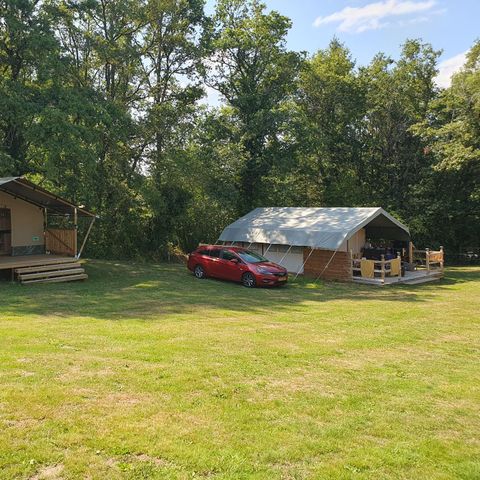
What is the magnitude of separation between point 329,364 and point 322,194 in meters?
28.6

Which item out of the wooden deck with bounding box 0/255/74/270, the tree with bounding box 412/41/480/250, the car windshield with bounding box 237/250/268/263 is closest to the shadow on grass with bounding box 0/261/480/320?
the wooden deck with bounding box 0/255/74/270

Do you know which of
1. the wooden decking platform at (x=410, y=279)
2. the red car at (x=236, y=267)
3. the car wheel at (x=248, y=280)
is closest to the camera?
the red car at (x=236, y=267)

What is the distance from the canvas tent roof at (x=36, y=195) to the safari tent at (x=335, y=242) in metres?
8.44

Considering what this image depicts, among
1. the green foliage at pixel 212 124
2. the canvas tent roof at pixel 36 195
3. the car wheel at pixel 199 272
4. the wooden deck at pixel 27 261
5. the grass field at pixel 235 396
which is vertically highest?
the green foliage at pixel 212 124

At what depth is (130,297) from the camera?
46.4 ft

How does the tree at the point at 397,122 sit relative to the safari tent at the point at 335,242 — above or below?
above

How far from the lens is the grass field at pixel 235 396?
12.9 feet

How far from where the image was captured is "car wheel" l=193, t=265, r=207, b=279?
65.9 feet

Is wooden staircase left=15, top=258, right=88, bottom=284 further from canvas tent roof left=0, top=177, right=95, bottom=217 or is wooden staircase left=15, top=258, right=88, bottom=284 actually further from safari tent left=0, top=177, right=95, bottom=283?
canvas tent roof left=0, top=177, right=95, bottom=217

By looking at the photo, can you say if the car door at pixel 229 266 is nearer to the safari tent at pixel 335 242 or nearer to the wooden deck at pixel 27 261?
the safari tent at pixel 335 242

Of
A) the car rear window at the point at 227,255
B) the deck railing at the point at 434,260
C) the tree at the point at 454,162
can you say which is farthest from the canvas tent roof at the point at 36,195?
the tree at the point at 454,162

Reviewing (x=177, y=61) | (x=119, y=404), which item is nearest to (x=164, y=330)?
(x=119, y=404)

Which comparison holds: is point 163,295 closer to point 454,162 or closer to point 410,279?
point 410,279

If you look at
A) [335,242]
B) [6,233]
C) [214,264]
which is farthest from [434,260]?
[6,233]
